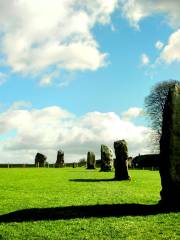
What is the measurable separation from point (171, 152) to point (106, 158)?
37.6 meters

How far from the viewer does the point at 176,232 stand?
659 inches

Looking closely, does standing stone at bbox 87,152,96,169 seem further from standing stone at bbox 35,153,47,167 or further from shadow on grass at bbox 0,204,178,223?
shadow on grass at bbox 0,204,178,223

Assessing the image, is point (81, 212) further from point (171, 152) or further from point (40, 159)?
point (40, 159)

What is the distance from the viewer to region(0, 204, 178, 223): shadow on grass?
64.0ft

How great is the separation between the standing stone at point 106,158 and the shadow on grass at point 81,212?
34887 millimetres

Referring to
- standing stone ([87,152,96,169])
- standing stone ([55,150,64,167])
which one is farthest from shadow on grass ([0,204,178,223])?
standing stone ([55,150,64,167])

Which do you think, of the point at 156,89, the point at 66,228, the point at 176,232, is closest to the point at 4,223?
the point at 66,228

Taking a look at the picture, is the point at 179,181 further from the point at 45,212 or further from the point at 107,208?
the point at 45,212

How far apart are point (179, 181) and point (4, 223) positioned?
6882 mm

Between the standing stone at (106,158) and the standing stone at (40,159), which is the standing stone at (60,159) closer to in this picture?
the standing stone at (40,159)

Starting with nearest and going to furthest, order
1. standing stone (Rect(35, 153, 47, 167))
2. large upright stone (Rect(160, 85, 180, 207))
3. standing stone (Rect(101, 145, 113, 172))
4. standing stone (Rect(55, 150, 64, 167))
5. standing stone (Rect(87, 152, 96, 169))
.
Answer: large upright stone (Rect(160, 85, 180, 207)) < standing stone (Rect(101, 145, 113, 172)) < standing stone (Rect(87, 152, 96, 169)) < standing stone (Rect(55, 150, 64, 167)) < standing stone (Rect(35, 153, 47, 167))

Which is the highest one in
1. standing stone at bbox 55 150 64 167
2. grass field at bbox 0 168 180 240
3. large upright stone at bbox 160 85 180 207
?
standing stone at bbox 55 150 64 167

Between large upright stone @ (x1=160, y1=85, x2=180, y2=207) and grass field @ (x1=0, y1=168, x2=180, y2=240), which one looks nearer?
grass field @ (x1=0, y1=168, x2=180, y2=240)

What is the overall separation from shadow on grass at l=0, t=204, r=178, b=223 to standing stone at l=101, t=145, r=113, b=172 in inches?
1373
